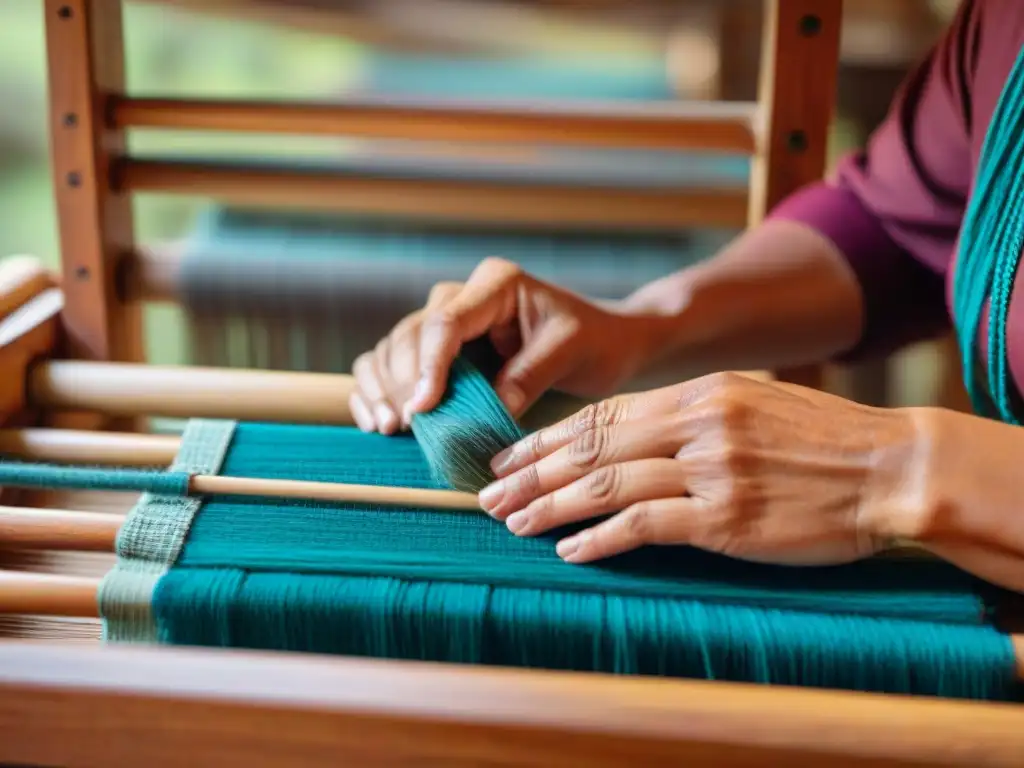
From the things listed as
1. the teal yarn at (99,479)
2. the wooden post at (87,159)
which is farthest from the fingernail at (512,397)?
the wooden post at (87,159)

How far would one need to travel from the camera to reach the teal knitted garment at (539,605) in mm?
480

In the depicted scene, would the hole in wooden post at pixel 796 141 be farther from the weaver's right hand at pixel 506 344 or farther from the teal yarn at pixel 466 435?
the teal yarn at pixel 466 435

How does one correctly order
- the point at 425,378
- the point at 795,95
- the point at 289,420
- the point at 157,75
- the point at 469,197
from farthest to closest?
the point at 157,75
the point at 469,197
the point at 795,95
the point at 289,420
the point at 425,378

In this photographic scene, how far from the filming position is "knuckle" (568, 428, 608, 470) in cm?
54

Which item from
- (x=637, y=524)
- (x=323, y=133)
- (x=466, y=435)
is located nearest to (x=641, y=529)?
(x=637, y=524)

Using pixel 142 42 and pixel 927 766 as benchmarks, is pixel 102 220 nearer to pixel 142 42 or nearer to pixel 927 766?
pixel 142 42

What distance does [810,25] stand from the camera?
32.8 inches

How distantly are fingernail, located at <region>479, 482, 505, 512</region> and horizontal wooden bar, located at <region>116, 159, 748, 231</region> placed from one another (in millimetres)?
522

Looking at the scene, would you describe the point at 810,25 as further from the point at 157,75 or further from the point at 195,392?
the point at 157,75

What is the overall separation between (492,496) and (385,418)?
142 millimetres

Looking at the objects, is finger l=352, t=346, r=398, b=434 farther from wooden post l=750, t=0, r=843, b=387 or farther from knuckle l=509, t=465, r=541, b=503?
wooden post l=750, t=0, r=843, b=387

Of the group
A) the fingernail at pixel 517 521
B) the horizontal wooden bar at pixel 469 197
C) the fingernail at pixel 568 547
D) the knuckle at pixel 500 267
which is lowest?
the fingernail at pixel 568 547

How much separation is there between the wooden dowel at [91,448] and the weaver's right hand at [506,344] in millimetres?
136

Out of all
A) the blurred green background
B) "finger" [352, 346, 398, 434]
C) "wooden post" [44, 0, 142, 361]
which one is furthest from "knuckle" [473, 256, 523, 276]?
the blurred green background
